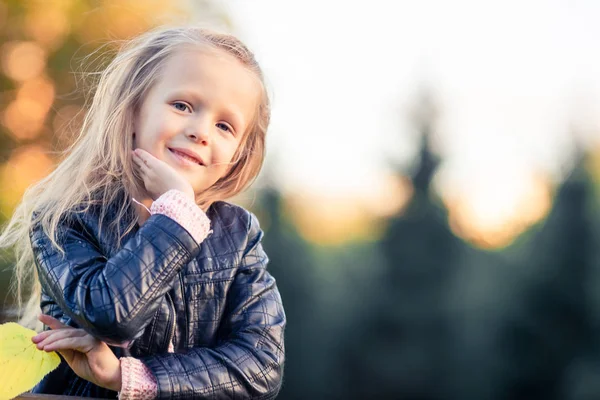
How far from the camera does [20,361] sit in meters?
1.45

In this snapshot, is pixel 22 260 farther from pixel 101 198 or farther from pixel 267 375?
pixel 267 375

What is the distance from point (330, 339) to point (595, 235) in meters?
4.52

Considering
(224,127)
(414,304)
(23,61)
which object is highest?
(224,127)

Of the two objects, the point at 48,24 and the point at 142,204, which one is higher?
the point at 142,204

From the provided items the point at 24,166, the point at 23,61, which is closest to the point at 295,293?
the point at 24,166

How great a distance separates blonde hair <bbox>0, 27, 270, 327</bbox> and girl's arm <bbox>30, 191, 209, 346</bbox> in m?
0.06

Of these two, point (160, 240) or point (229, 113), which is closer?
point (160, 240)

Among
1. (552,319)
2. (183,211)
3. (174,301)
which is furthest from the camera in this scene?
(552,319)

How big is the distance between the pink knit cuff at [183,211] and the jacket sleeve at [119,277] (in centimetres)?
2

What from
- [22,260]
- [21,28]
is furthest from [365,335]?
[22,260]

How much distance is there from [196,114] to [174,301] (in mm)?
465

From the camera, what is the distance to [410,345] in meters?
11.3

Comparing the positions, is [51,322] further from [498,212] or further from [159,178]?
[498,212]

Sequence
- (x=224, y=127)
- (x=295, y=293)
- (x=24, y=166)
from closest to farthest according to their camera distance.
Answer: (x=224, y=127) < (x=24, y=166) < (x=295, y=293)
